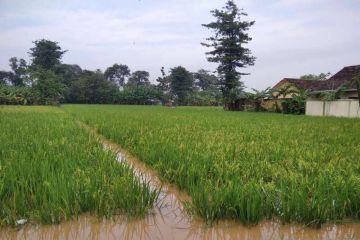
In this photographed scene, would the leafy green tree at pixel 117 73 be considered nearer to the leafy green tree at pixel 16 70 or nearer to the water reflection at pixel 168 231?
the leafy green tree at pixel 16 70

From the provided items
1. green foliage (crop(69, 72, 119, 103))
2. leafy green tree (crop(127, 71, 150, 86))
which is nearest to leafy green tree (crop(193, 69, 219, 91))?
leafy green tree (crop(127, 71, 150, 86))

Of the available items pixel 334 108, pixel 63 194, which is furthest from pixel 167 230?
pixel 334 108

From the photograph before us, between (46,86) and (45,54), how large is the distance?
15376 millimetres

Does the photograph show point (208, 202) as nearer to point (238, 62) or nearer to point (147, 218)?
point (147, 218)

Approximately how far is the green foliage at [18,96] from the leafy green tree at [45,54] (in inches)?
542

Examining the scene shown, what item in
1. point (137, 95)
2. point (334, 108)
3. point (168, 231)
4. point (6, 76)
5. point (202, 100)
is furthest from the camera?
point (6, 76)

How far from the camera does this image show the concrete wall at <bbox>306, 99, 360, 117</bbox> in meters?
14.7

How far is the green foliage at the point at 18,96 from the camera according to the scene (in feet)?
98.3

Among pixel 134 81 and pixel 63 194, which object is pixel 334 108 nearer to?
pixel 63 194

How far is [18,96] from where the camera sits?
3106 centimetres

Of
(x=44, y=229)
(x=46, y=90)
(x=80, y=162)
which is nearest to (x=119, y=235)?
(x=44, y=229)

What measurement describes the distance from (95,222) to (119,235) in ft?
0.74

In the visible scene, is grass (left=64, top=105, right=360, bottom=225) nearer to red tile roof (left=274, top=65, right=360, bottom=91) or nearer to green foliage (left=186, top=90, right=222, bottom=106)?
red tile roof (left=274, top=65, right=360, bottom=91)

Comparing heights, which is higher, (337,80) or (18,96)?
(337,80)
